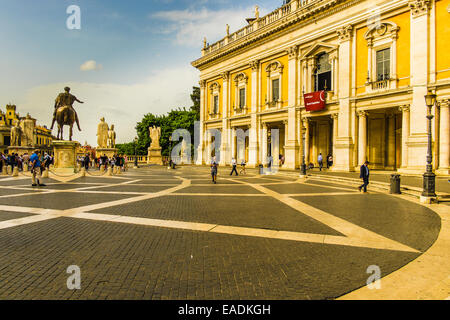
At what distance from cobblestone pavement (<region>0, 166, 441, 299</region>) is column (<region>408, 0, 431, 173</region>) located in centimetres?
1314

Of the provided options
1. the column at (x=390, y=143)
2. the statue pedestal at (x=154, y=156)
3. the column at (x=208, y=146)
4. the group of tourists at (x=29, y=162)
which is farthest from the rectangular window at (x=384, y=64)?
the statue pedestal at (x=154, y=156)

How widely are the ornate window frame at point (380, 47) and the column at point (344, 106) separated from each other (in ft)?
5.18

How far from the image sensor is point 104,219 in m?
6.51

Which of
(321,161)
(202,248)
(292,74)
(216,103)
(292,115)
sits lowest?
(202,248)

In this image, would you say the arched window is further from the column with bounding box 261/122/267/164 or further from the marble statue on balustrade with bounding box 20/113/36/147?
the marble statue on balustrade with bounding box 20/113/36/147

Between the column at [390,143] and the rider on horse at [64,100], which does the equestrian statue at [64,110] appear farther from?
the column at [390,143]

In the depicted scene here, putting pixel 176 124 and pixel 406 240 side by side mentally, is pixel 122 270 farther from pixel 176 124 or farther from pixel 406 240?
pixel 176 124

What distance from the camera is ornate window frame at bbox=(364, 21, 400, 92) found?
20.4 meters

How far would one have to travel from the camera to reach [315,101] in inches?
984

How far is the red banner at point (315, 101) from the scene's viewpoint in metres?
24.5

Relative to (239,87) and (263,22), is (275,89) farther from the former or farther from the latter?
(263,22)

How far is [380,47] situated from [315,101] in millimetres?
6582

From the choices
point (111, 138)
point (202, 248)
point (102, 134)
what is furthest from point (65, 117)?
point (202, 248)
